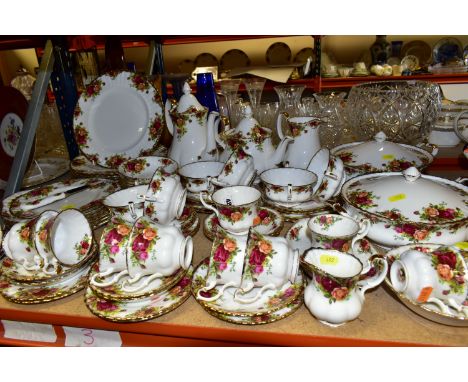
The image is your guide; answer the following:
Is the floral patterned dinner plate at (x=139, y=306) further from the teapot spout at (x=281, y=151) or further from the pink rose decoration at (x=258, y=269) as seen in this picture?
the teapot spout at (x=281, y=151)

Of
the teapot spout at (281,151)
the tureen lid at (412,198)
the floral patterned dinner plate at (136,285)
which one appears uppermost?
the teapot spout at (281,151)

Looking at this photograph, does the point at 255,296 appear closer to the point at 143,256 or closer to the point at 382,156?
the point at 143,256

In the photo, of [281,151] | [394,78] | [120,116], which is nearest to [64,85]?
[120,116]

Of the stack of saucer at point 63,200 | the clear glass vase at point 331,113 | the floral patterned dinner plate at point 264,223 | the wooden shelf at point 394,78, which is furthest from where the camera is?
the wooden shelf at point 394,78

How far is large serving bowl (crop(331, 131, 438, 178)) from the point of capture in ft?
3.30

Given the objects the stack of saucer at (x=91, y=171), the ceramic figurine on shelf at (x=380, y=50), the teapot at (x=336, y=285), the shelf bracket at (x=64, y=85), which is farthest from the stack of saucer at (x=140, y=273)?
the ceramic figurine on shelf at (x=380, y=50)

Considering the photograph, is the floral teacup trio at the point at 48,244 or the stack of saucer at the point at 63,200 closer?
the floral teacup trio at the point at 48,244

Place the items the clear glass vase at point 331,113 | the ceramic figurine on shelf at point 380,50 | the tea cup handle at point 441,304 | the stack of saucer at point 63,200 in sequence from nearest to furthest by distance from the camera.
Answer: the tea cup handle at point 441,304 < the stack of saucer at point 63,200 < the clear glass vase at point 331,113 < the ceramic figurine on shelf at point 380,50

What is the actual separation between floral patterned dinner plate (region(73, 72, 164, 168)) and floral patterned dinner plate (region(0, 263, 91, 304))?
0.50 meters

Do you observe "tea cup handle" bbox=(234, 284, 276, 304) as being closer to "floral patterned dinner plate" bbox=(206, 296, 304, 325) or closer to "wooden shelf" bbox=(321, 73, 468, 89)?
"floral patterned dinner plate" bbox=(206, 296, 304, 325)

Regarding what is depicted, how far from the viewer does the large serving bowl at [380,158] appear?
1.00m

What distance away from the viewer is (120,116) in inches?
49.2

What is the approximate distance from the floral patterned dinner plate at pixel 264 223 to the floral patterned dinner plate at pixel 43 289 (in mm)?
302

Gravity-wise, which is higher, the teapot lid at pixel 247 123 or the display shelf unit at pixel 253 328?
the teapot lid at pixel 247 123
